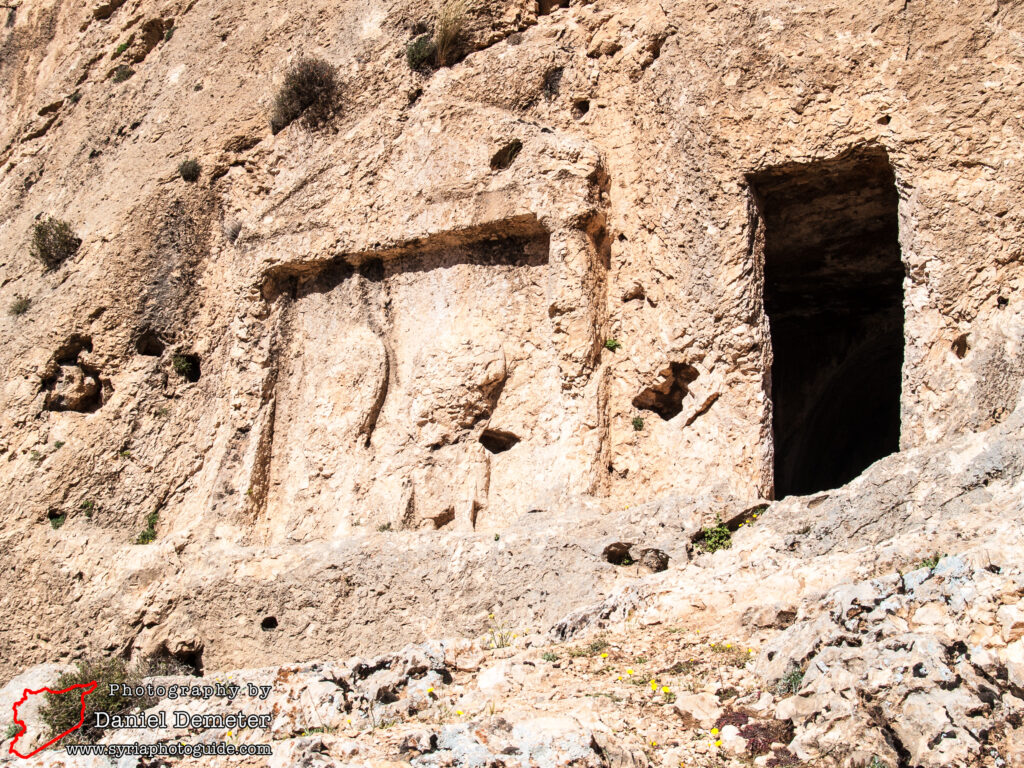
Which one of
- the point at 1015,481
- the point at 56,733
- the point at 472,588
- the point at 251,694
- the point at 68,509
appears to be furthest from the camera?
the point at 68,509

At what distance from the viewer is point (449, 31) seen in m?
11.4

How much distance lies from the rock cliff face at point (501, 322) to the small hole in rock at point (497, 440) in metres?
0.02

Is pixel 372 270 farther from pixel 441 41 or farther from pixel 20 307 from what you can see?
pixel 20 307

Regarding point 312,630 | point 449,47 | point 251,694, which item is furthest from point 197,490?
point 449,47

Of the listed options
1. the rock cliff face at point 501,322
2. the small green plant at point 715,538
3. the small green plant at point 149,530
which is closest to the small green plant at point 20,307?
the rock cliff face at point 501,322

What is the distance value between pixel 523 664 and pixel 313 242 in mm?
5998

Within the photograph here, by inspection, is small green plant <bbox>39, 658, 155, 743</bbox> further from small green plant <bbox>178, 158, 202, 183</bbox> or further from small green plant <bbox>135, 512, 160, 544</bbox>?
small green plant <bbox>178, 158, 202, 183</bbox>

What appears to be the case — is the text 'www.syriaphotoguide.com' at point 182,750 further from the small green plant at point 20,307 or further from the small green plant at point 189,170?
the small green plant at point 189,170

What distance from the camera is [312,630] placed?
9406mm

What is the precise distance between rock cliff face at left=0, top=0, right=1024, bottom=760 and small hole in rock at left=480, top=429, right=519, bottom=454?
23mm

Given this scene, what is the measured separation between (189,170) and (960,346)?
8665mm

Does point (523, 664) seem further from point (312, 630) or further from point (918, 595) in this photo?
point (312, 630)

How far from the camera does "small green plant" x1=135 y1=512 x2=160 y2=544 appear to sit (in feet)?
36.7

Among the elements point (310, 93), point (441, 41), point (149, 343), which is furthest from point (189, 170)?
point (441, 41)
